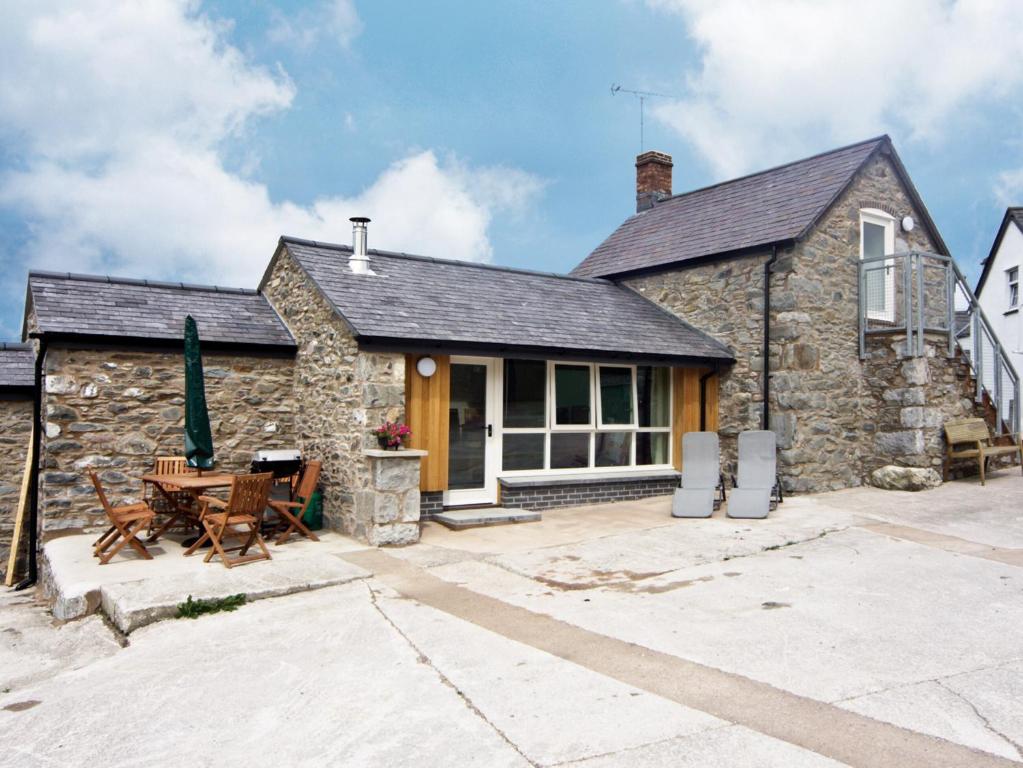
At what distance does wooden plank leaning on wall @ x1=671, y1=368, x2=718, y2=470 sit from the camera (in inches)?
494

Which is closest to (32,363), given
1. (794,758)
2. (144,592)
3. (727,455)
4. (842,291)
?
(144,592)

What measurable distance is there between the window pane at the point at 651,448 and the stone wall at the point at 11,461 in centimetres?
887

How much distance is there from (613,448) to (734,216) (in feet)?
16.2

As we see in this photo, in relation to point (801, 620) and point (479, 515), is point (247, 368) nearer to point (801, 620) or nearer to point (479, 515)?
point (479, 515)

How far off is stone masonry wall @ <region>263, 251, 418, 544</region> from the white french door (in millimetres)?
1378

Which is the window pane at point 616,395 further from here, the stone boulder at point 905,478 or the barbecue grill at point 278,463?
the barbecue grill at point 278,463

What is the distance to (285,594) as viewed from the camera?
7.02 meters

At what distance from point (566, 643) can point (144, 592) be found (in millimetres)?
3802

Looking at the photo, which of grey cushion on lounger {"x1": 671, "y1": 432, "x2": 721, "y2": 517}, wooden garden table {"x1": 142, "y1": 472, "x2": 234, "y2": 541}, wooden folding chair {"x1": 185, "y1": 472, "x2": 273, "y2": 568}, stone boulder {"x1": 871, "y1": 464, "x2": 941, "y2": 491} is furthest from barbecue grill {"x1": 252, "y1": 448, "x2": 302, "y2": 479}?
stone boulder {"x1": 871, "y1": 464, "x2": 941, "y2": 491}

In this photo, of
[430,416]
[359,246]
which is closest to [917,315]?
[430,416]

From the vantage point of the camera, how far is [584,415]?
11695mm

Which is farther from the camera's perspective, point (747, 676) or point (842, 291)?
point (842, 291)

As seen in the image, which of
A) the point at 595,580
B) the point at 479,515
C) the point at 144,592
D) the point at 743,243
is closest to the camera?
the point at 144,592

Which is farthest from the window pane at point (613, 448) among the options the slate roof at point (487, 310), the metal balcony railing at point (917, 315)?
the metal balcony railing at point (917, 315)
